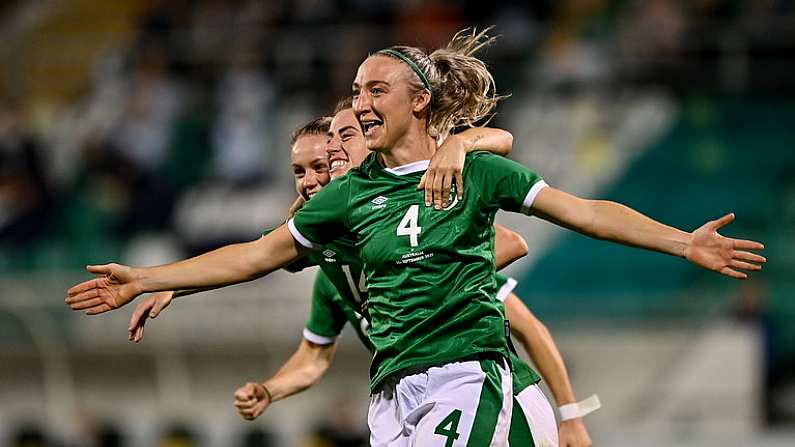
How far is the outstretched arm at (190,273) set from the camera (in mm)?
4094

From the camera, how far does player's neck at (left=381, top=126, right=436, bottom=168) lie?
4164 mm

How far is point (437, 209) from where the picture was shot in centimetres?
400

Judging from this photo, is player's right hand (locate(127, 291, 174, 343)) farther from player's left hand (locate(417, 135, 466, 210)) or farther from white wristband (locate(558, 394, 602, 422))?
white wristband (locate(558, 394, 602, 422))

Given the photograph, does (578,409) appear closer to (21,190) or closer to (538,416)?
→ (538,416)

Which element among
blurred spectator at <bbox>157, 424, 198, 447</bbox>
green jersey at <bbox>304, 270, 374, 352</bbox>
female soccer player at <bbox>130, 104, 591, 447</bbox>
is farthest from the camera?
blurred spectator at <bbox>157, 424, 198, 447</bbox>

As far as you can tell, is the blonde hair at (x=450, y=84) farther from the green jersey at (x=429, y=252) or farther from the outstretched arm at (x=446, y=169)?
the green jersey at (x=429, y=252)

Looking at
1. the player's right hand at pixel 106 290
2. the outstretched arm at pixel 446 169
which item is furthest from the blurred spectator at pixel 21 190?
the outstretched arm at pixel 446 169

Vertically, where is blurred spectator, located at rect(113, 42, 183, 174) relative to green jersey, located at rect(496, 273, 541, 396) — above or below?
above

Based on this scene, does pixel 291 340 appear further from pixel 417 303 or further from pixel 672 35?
pixel 417 303

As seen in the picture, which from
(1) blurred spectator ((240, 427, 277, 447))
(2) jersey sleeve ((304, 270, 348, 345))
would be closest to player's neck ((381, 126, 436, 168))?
(2) jersey sleeve ((304, 270, 348, 345))

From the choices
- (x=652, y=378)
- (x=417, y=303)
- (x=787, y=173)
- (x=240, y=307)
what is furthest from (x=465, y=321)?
(x=787, y=173)

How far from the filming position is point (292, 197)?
1086 centimetres

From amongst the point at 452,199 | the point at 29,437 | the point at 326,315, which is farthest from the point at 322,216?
the point at 29,437

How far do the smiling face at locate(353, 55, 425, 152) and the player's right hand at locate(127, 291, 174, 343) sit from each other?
0.89 meters
